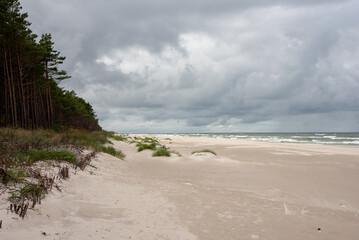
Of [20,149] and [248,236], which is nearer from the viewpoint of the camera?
[248,236]

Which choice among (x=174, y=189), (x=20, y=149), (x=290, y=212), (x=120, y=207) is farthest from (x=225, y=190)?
(x=20, y=149)

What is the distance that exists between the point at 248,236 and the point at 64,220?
2.91 m

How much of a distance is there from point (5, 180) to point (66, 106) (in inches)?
2117

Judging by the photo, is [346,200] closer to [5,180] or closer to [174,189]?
[174,189]

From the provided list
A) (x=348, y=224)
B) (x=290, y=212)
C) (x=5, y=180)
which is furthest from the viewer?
(x=290, y=212)

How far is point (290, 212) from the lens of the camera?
470 centimetres

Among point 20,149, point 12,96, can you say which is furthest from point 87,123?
point 20,149

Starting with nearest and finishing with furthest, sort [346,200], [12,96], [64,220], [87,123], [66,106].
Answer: [64,220]
[346,200]
[12,96]
[66,106]
[87,123]

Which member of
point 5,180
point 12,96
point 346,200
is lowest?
point 346,200

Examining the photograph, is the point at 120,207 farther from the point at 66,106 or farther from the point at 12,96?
the point at 66,106

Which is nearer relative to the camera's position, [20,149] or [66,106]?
[20,149]

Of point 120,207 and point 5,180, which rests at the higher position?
point 5,180

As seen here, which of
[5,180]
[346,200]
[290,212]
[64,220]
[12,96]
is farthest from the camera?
[12,96]

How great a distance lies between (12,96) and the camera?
2241 cm
